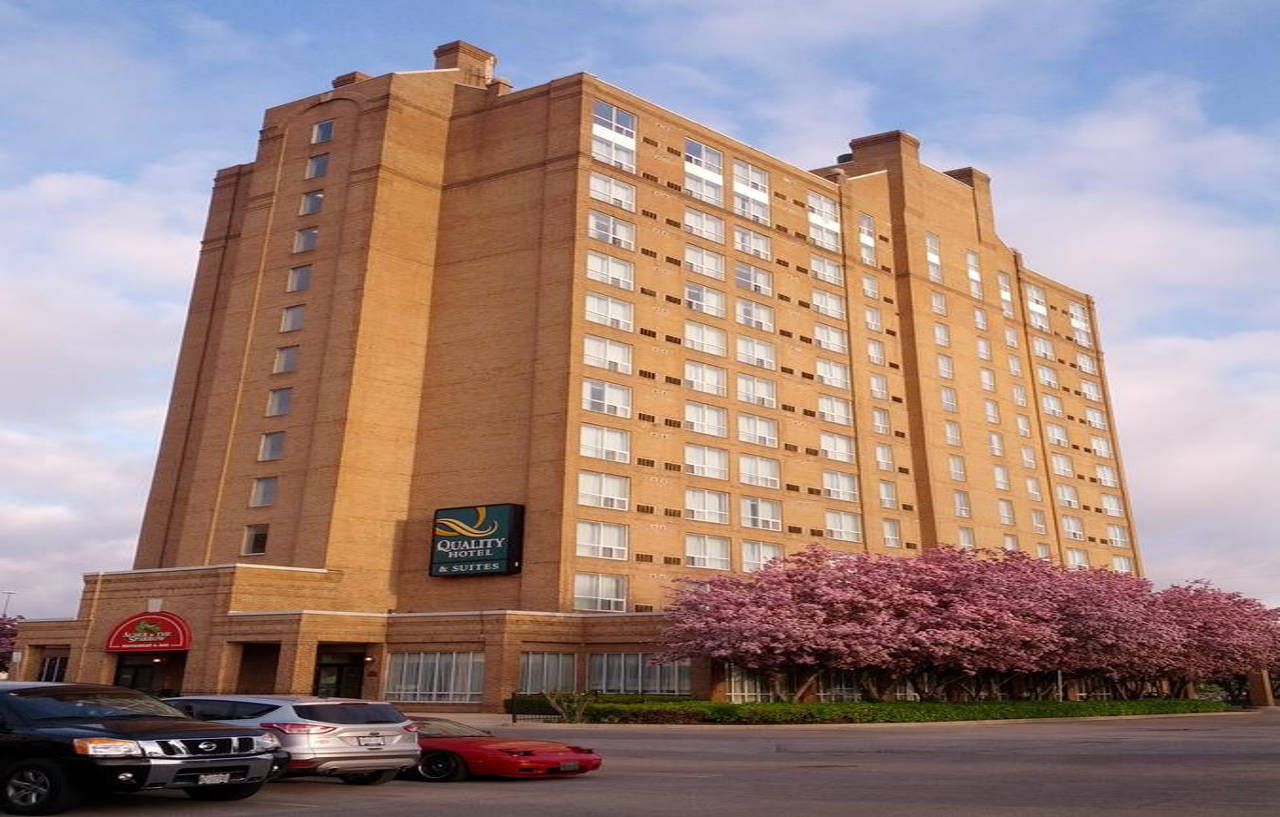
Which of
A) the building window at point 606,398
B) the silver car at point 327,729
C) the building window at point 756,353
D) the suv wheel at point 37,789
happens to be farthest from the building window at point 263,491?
the suv wheel at point 37,789

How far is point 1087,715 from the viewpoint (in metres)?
50.9

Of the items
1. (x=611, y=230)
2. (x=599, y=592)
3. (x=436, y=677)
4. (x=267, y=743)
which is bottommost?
(x=267, y=743)

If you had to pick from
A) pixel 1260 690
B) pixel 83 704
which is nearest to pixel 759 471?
pixel 1260 690

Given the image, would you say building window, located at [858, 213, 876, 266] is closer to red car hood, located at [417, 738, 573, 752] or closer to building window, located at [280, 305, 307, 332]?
building window, located at [280, 305, 307, 332]

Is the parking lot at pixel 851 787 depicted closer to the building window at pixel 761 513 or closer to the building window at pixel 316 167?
the building window at pixel 761 513

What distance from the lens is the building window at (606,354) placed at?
55969 millimetres

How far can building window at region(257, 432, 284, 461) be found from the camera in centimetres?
5700

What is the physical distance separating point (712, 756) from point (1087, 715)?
3526cm

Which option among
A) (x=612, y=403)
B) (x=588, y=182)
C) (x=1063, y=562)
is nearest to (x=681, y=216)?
(x=588, y=182)

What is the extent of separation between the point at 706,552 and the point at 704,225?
2120 centimetres

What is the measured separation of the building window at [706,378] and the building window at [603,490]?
8.63m

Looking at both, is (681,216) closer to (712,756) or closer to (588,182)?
(588,182)

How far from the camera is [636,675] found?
48.9 meters

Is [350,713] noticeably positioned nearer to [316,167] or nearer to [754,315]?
[754,315]
